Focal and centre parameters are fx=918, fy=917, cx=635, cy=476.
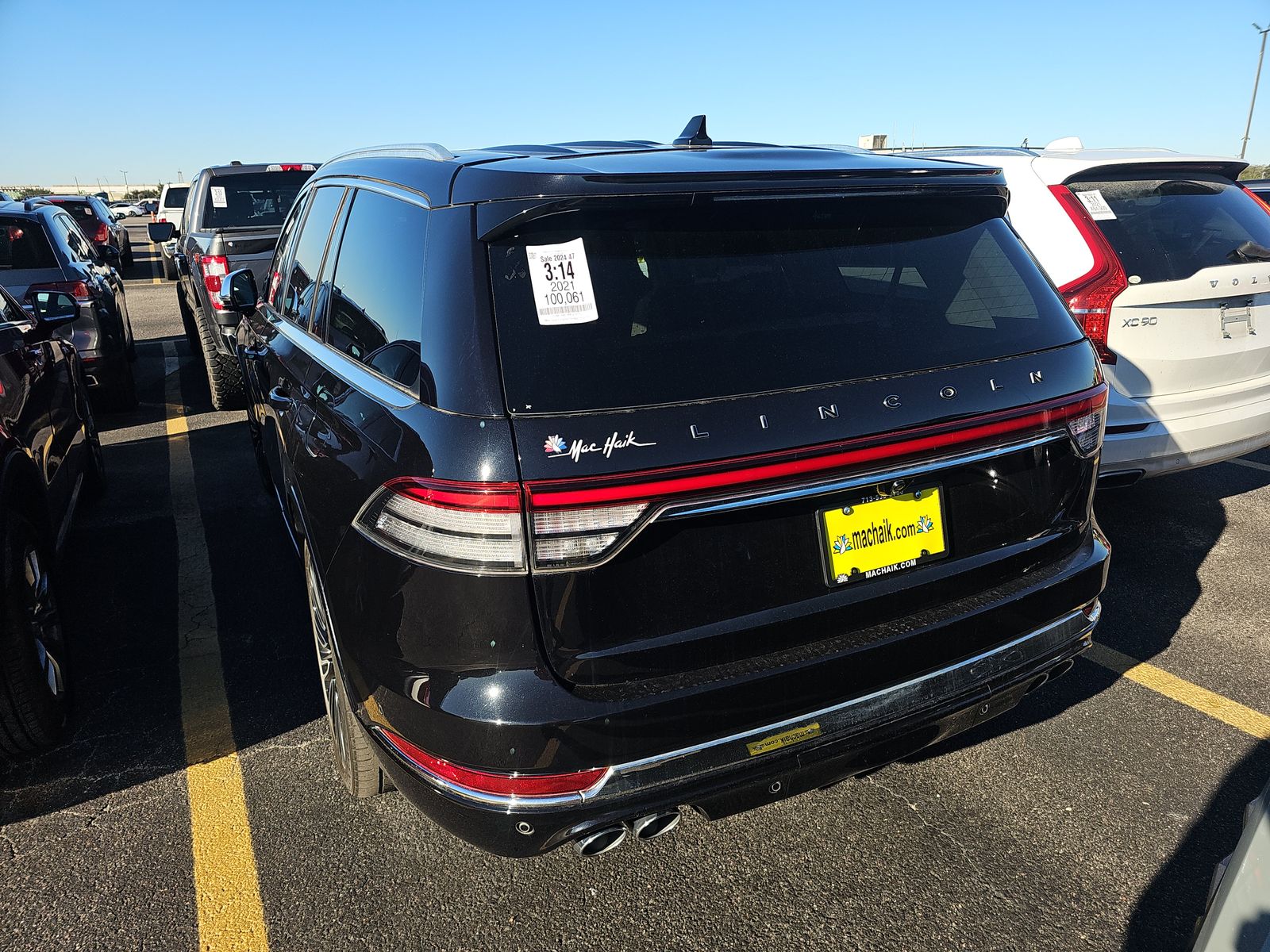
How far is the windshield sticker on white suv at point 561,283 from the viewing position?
6.46 feet

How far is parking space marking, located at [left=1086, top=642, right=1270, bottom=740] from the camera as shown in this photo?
321 cm

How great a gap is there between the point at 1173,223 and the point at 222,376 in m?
6.99

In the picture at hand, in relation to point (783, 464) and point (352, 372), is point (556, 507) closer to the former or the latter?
point (783, 464)

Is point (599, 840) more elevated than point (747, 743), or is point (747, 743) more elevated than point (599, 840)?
point (747, 743)

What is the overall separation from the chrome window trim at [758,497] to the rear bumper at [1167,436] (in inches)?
93.8

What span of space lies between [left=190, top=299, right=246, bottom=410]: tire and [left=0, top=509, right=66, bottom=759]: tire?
463 cm

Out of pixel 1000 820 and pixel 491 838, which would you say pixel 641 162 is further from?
pixel 1000 820

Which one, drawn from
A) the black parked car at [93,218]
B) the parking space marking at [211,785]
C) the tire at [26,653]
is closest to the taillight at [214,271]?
the parking space marking at [211,785]

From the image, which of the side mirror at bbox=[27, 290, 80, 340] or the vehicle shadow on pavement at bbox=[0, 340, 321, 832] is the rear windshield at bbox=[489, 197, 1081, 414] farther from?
the side mirror at bbox=[27, 290, 80, 340]

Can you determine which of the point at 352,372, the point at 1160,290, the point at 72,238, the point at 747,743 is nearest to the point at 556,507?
the point at 747,743

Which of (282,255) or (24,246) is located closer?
(282,255)

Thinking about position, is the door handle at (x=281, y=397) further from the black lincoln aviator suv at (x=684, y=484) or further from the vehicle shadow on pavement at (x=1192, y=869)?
the vehicle shadow on pavement at (x=1192, y=869)

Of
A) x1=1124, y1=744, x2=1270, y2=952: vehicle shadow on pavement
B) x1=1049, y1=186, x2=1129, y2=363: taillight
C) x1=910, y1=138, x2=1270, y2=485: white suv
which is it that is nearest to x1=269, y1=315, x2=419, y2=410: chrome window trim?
x1=1124, y1=744, x2=1270, y2=952: vehicle shadow on pavement

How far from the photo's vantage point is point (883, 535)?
2.16 metres
